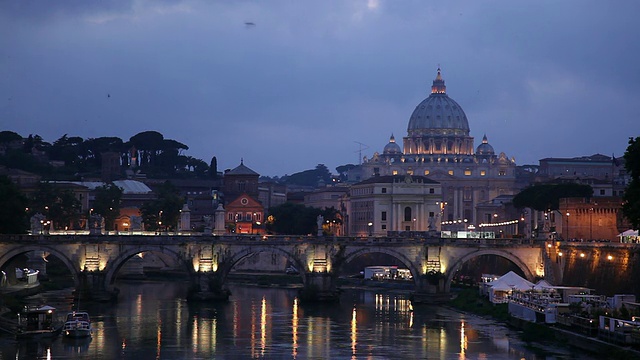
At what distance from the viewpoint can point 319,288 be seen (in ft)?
356

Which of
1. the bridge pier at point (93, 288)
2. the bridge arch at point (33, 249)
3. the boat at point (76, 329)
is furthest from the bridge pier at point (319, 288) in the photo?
the boat at point (76, 329)

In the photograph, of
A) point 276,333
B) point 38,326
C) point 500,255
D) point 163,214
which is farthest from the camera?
point 163,214

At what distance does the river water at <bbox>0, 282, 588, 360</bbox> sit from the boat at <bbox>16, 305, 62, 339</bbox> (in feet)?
2.57

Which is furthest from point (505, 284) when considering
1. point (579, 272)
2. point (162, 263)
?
point (162, 263)

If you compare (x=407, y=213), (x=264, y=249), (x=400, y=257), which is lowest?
(x=400, y=257)

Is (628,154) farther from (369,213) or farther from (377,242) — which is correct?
(369,213)

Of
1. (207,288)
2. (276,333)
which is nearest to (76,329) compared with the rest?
(276,333)

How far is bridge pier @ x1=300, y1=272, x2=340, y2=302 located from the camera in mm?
107812

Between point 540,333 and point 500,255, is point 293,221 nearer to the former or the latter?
point 500,255

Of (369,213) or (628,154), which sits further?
(369,213)

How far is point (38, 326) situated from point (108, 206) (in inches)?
3431

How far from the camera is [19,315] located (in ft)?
282

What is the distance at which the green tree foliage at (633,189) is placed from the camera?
249ft

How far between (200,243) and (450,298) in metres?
20.1
